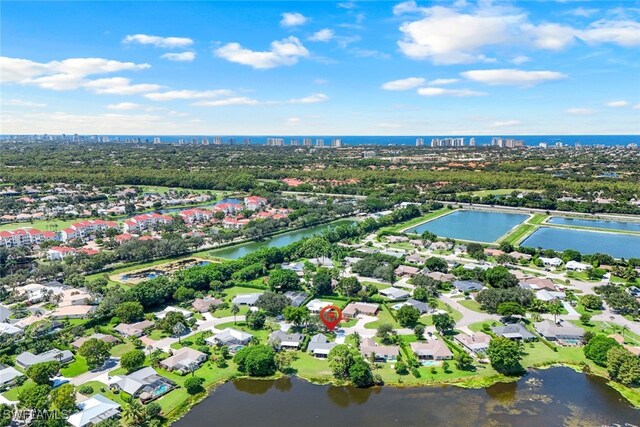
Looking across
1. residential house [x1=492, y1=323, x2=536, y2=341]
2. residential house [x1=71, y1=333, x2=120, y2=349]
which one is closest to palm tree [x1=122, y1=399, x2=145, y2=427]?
residential house [x1=71, y1=333, x2=120, y2=349]

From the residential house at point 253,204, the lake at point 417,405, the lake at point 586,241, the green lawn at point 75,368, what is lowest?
the lake at point 417,405

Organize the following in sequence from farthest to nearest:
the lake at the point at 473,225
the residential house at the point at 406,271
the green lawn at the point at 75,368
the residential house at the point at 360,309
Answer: the lake at the point at 473,225 → the residential house at the point at 406,271 → the residential house at the point at 360,309 → the green lawn at the point at 75,368

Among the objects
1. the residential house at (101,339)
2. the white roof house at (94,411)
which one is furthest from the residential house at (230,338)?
the white roof house at (94,411)

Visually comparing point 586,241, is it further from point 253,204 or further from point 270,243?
point 253,204

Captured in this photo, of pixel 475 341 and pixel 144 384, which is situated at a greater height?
pixel 475 341

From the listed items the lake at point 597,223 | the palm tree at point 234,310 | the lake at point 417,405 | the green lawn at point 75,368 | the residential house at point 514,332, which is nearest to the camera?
the lake at point 417,405

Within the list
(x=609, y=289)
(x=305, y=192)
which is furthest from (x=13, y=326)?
(x=305, y=192)

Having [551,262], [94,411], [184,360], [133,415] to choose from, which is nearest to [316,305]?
[184,360]

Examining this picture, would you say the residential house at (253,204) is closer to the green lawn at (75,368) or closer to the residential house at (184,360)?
the residential house at (184,360)

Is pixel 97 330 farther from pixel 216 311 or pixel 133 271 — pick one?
pixel 133 271
